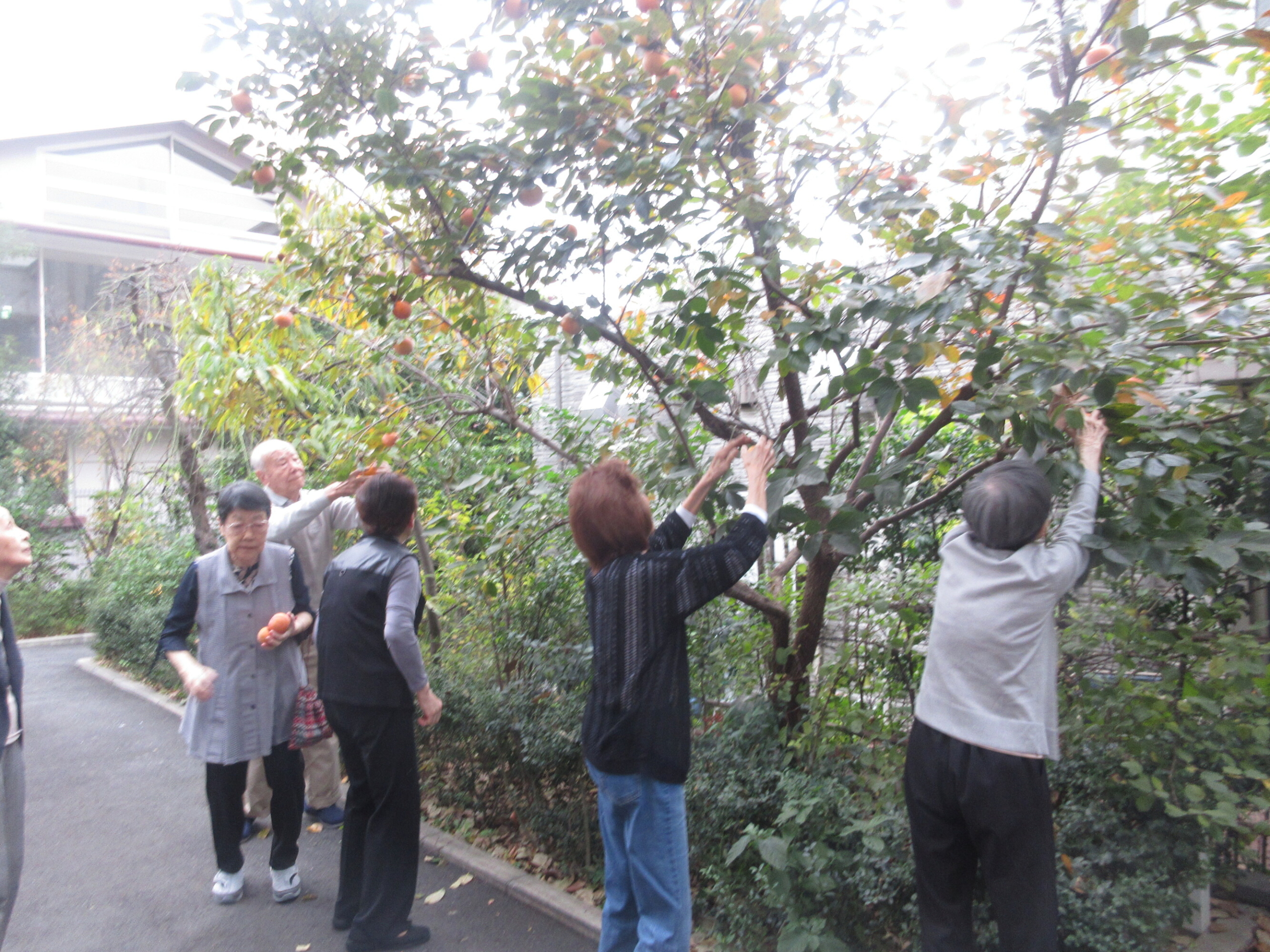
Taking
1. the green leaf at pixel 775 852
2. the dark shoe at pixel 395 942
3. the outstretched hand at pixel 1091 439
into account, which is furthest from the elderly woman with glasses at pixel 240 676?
the outstretched hand at pixel 1091 439

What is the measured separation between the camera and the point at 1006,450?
10.2 ft

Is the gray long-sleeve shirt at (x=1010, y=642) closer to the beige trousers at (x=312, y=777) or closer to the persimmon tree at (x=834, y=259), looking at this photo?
the persimmon tree at (x=834, y=259)

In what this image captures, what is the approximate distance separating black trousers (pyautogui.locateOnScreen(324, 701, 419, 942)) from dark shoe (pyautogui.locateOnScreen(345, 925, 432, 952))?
0.02m

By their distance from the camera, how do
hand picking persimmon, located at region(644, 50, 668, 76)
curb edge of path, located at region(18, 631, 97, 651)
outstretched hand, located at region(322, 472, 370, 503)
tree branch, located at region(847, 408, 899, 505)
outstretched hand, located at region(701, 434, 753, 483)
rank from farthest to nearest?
curb edge of path, located at region(18, 631, 97, 651) → outstretched hand, located at region(322, 472, 370, 503) → tree branch, located at region(847, 408, 899, 505) → hand picking persimmon, located at region(644, 50, 668, 76) → outstretched hand, located at region(701, 434, 753, 483)

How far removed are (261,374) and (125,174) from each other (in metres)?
16.4

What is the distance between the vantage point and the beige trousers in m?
4.93

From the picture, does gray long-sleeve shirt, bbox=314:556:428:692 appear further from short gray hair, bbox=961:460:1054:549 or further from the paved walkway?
short gray hair, bbox=961:460:1054:549

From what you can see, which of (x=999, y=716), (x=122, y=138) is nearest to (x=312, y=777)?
(x=999, y=716)

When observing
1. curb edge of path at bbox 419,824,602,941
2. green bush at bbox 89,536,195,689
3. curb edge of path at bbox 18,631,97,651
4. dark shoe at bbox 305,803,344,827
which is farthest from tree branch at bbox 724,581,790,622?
curb edge of path at bbox 18,631,97,651

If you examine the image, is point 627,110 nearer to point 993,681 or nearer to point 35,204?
point 993,681

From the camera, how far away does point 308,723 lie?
4.01m

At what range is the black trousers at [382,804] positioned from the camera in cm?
352

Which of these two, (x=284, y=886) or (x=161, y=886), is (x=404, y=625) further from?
(x=161, y=886)

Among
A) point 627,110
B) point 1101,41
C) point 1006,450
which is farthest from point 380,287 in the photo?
point 1101,41
